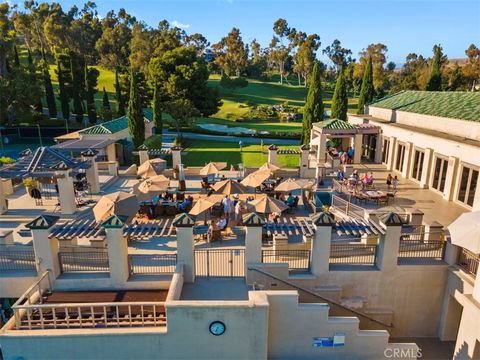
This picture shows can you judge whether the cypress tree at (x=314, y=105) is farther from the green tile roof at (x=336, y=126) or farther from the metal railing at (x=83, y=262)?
the metal railing at (x=83, y=262)

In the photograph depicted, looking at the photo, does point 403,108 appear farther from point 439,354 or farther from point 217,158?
point 439,354

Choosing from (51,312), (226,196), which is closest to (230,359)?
(51,312)

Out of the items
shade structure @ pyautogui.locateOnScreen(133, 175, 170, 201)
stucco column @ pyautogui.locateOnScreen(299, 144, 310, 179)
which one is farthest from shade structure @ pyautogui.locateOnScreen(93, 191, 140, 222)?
stucco column @ pyautogui.locateOnScreen(299, 144, 310, 179)

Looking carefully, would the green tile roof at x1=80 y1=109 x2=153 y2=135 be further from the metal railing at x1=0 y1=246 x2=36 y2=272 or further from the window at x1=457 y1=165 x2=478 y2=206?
the window at x1=457 y1=165 x2=478 y2=206

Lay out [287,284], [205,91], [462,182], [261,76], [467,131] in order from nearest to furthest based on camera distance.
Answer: [287,284], [462,182], [467,131], [205,91], [261,76]

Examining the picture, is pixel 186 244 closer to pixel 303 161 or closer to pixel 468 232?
pixel 468 232

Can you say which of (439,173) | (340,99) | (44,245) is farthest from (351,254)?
(340,99)
